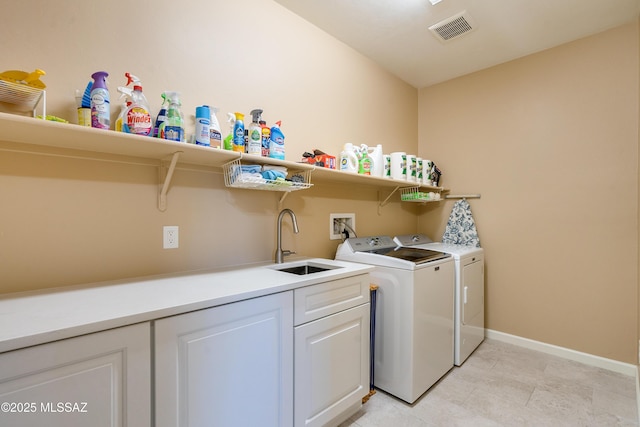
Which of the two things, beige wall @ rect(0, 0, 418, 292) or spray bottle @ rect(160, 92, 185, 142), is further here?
spray bottle @ rect(160, 92, 185, 142)

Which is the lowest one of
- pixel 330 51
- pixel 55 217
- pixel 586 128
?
pixel 55 217

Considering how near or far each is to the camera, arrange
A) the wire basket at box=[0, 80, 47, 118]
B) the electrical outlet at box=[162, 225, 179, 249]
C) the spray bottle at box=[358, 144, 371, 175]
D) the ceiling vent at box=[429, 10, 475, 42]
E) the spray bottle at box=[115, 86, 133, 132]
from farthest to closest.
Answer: the spray bottle at box=[358, 144, 371, 175]
the ceiling vent at box=[429, 10, 475, 42]
the electrical outlet at box=[162, 225, 179, 249]
the spray bottle at box=[115, 86, 133, 132]
the wire basket at box=[0, 80, 47, 118]

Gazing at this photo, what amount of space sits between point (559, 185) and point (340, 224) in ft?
6.09

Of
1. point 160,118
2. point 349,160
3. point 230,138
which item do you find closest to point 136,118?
point 160,118

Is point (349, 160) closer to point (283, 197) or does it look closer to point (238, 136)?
point (283, 197)

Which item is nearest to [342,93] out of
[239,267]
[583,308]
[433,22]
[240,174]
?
[433,22]

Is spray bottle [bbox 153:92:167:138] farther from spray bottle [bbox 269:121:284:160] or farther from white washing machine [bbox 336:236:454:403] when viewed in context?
white washing machine [bbox 336:236:454:403]

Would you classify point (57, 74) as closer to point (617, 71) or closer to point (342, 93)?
point (342, 93)

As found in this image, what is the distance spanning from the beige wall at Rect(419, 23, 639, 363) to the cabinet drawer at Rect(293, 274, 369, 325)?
1807 mm

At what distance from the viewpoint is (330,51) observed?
2324mm

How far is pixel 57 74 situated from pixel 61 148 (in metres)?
0.30

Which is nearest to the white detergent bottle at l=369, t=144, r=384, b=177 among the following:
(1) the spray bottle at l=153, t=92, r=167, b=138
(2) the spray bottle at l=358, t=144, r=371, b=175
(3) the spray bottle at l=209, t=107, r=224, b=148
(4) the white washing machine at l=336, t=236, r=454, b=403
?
(2) the spray bottle at l=358, t=144, r=371, b=175

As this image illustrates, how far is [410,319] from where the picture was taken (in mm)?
1805

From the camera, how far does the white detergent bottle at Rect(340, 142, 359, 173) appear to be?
2.12 meters
